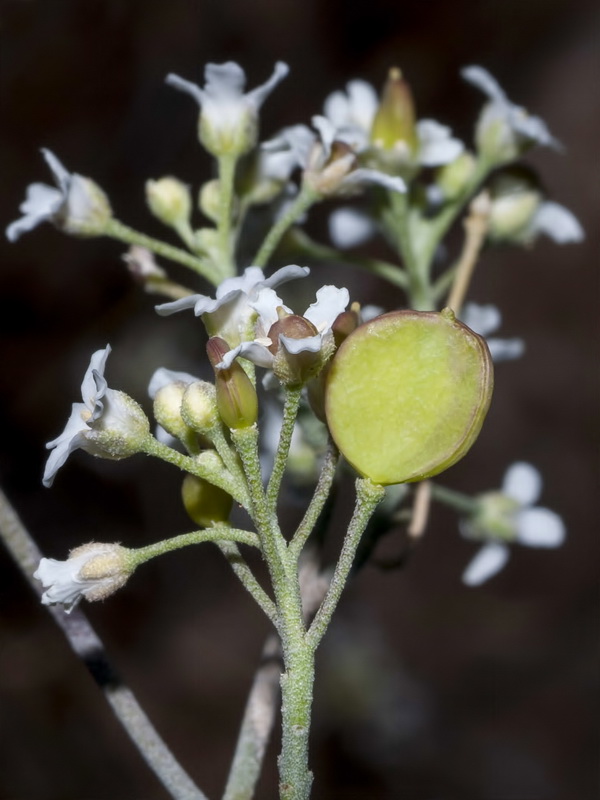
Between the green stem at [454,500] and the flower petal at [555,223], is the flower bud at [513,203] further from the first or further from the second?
the green stem at [454,500]

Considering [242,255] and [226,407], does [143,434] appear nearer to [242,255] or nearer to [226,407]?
[226,407]

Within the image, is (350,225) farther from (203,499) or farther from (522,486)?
(203,499)

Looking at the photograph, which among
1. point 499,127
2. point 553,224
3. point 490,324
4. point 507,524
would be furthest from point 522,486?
point 499,127

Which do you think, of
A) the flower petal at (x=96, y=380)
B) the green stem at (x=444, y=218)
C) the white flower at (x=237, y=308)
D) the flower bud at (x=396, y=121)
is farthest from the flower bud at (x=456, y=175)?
the flower petal at (x=96, y=380)

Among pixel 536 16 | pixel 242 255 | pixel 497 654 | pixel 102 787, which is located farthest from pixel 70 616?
pixel 536 16

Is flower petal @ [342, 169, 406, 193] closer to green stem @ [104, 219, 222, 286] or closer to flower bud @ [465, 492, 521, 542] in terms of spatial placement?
green stem @ [104, 219, 222, 286]

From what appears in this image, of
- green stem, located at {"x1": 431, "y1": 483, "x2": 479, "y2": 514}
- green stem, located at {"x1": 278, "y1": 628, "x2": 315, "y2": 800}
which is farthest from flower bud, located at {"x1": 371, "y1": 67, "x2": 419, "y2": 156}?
green stem, located at {"x1": 278, "y1": 628, "x2": 315, "y2": 800}
